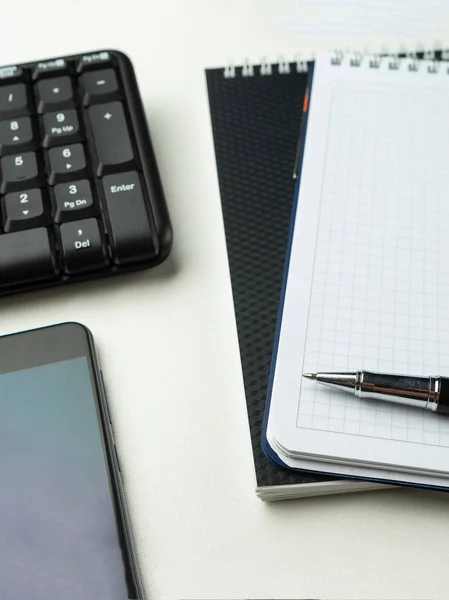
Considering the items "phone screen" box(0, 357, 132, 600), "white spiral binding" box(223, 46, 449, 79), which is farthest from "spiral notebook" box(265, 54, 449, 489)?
"phone screen" box(0, 357, 132, 600)

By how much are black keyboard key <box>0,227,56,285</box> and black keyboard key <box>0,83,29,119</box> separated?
111 millimetres

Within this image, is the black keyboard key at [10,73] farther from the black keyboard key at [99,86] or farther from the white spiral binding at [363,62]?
the white spiral binding at [363,62]

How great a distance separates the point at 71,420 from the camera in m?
0.37

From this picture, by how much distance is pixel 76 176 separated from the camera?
1.45 ft

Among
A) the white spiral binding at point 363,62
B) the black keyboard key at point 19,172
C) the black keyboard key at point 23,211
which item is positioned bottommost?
the black keyboard key at point 23,211

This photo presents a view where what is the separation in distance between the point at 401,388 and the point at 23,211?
0.89ft

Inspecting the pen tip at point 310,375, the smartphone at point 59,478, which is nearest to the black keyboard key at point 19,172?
the smartphone at point 59,478

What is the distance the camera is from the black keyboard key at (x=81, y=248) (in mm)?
417

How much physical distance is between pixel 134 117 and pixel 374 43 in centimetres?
23

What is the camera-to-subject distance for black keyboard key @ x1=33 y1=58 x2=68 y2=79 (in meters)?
0.48

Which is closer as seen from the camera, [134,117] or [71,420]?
[71,420]

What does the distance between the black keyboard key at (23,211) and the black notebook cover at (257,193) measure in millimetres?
129

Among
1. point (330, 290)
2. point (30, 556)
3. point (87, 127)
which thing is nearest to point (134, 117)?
→ point (87, 127)

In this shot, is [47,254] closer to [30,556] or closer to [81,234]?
[81,234]
